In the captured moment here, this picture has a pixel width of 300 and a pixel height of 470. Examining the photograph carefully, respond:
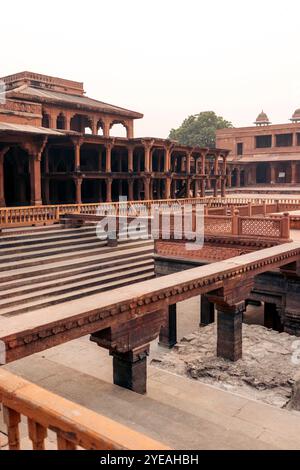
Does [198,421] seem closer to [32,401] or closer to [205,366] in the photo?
[32,401]

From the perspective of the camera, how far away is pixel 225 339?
1002 cm

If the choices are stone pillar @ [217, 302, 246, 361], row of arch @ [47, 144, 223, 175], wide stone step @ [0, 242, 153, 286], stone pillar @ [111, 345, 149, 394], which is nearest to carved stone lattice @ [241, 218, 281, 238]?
stone pillar @ [217, 302, 246, 361]

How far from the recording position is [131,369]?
6.67 metres

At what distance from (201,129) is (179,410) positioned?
67724mm

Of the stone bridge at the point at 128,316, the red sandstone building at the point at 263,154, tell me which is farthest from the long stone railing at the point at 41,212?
the red sandstone building at the point at 263,154

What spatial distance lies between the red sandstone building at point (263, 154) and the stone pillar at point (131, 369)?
1706 inches

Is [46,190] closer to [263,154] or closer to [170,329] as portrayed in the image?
[170,329]

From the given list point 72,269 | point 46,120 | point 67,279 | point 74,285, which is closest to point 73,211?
point 72,269

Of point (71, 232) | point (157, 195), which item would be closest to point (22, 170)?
point (71, 232)

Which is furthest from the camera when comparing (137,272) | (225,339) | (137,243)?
(137,243)

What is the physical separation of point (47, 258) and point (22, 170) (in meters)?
10.7

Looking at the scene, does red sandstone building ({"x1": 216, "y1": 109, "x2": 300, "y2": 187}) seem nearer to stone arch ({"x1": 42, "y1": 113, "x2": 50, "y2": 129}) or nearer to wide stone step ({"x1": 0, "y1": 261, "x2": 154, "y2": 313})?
stone arch ({"x1": 42, "y1": 113, "x2": 50, "y2": 129})

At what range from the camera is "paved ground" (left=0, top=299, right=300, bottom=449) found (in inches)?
203

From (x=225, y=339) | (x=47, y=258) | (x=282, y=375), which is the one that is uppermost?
(x=47, y=258)
